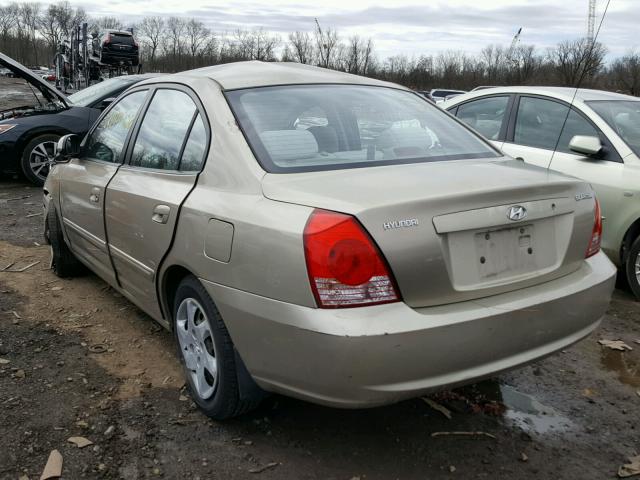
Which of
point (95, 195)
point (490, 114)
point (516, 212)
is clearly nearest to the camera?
point (516, 212)

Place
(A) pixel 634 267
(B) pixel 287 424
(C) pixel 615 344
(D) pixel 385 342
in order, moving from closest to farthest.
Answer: (D) pixel 385 342 → (B) pixel 287 424 → (C) pixel 615 344 → (A) pixel 634 267

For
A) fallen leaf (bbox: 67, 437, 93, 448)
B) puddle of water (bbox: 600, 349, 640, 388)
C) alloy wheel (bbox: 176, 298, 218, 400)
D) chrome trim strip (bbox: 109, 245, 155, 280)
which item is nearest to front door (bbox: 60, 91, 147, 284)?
chrome trim strip (bbox: 109, 245, 155, 280)

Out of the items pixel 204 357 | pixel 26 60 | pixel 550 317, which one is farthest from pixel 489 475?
pixel 26 60

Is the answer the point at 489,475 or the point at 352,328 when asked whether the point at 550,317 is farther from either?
the point at 352,328

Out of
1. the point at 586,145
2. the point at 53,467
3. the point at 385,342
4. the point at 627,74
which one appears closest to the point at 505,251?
the point at 385,342

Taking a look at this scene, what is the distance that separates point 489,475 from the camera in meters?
2.49

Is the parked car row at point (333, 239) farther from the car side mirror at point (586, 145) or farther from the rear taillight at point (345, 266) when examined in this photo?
the car side mirror at point (586, 145)

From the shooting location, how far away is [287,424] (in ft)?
9.34

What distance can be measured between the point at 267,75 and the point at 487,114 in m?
3.49

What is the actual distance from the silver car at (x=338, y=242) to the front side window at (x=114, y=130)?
0.97ft

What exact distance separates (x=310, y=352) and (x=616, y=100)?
4.53 metres

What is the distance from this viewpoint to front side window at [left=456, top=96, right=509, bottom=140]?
19.2ft

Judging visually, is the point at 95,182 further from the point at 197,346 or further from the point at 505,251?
the point at 505,251

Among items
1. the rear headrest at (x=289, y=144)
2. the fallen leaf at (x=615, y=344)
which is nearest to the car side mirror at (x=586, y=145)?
the fallen leaf at (x=615, y=344)
